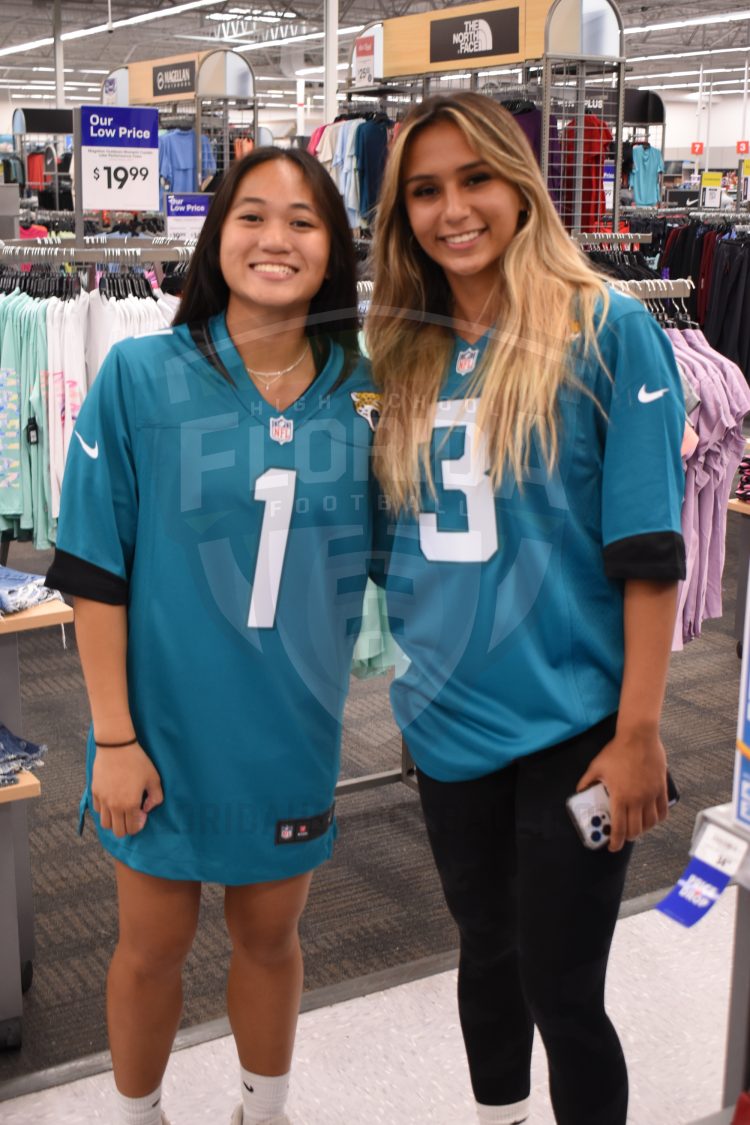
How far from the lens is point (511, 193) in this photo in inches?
55.8

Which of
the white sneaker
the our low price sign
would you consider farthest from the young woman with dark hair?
the our low price sign

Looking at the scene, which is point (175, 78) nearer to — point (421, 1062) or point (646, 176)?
point (646, 176)

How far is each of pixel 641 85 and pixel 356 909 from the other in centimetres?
2973

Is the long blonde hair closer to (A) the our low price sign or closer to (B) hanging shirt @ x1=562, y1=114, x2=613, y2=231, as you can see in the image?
(A) the our low price sign

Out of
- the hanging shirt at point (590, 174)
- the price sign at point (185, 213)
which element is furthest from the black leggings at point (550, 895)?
the price sign at point (185, 213)

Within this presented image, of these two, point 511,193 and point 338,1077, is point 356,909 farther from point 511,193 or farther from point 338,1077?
point 511,193

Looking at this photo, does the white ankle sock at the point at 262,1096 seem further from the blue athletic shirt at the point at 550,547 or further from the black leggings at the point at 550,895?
the blue athletic shirt at the point at 550,547

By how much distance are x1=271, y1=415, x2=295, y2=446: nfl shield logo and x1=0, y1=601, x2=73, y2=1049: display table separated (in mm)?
738

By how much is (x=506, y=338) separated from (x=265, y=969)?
0.95 m

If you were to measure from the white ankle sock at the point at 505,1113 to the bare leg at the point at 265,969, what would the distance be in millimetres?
303

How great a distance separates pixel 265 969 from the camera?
5.55ft

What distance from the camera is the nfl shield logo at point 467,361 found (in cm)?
142

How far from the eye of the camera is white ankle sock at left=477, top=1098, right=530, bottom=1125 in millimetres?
1678

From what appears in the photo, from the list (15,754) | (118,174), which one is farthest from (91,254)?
(15,754)
